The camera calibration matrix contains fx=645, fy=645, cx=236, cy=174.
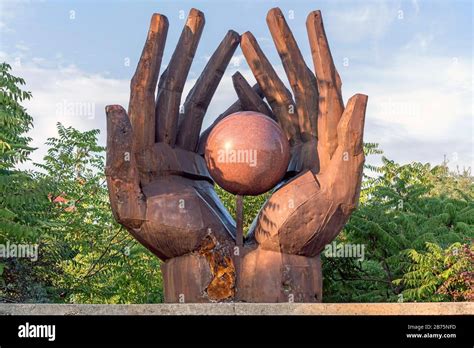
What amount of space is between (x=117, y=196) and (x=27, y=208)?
5.09m

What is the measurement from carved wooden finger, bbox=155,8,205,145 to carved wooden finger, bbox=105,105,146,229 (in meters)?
1.21

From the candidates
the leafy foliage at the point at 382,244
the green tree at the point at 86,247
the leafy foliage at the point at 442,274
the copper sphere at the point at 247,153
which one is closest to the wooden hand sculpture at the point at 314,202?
the copper sphere at the point at 247,153

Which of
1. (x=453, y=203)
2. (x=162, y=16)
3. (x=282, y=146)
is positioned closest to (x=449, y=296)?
(x=453, y=203)

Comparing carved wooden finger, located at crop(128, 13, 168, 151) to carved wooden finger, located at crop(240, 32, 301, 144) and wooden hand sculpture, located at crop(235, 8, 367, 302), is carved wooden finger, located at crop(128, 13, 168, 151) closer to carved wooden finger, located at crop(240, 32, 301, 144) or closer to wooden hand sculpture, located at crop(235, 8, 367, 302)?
carved wooden finger, located at crop(240, 32, 301, 144)

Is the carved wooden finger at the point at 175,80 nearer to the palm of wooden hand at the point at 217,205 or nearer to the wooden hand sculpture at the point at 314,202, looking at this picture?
the palm of wooden hand at the point at 217,205

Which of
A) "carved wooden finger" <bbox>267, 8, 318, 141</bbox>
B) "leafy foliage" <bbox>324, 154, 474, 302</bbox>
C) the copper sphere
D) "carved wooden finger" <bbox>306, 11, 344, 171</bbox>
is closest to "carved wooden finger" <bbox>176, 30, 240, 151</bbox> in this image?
"carved wooden finger" <bbox>267, 8, 318, 141</bbox>

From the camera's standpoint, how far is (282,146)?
991cm

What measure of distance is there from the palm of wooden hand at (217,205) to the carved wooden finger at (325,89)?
0.02m

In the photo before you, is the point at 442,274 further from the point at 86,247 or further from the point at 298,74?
the point at 86,247

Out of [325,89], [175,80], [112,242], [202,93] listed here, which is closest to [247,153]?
[325,89]

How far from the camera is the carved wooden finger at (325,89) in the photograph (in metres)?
10.1

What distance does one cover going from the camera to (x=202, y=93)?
11.5 m

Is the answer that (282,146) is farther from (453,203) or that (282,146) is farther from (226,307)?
(453,203)
